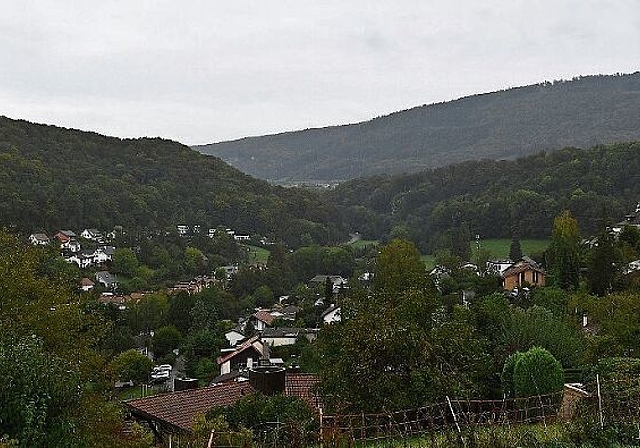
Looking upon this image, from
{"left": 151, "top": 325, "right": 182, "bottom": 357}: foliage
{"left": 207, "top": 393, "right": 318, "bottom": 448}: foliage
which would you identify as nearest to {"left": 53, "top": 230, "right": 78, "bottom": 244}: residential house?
{"left": 151, "top": 325, "right": 182, "bottom": 357}: foliage

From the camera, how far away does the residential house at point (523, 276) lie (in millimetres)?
37116

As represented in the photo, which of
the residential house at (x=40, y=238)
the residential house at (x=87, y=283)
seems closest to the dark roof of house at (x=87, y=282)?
the residential house at (x=87, y=283)

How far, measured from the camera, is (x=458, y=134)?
148375mm

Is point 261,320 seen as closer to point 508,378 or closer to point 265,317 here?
point 265,317

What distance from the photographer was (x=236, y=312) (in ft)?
152

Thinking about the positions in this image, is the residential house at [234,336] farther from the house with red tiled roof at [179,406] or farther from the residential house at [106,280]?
the house with red tiled roof at [179,406]

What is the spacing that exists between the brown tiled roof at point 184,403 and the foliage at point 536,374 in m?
5.15

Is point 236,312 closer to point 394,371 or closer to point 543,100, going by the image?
point 394,371

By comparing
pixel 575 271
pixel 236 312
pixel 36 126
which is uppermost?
pixel 36 126

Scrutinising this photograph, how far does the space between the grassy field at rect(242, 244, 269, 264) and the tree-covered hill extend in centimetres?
441

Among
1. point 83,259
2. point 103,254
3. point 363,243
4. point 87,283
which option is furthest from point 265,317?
point 363,243

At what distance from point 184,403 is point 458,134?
→ 138 meters

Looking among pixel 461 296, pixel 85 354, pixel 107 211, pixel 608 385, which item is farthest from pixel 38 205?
pixel 608 385

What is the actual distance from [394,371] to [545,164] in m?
66.4
